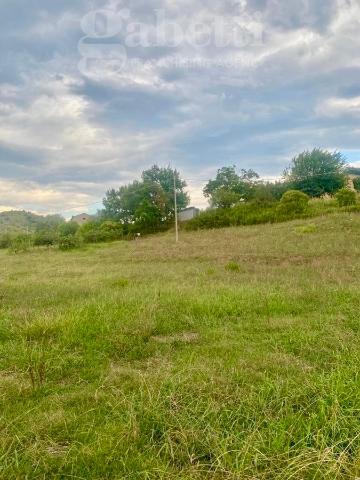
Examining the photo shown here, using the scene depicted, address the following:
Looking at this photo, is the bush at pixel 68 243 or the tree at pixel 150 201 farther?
the tree at pixel 150 201

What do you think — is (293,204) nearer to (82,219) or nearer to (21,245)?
(21,245)

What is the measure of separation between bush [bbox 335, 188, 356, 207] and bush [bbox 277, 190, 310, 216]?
250 centimetres

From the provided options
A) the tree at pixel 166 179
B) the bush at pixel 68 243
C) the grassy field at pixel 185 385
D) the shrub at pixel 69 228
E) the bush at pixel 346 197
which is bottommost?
the grassy field at pixel 185 385

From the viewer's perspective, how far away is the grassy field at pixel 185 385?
242 centimetres

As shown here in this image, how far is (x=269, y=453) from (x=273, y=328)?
313cm

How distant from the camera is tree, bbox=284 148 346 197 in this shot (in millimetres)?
41938

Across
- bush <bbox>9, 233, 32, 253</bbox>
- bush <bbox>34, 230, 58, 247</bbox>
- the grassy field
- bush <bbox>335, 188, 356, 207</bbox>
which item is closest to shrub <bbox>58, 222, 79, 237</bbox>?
bush <bbox>34, 230, 58, 247</bbox>

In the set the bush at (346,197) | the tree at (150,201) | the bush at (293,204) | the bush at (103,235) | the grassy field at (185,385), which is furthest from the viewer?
the tree at (150,201)

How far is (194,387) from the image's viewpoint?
3312mm

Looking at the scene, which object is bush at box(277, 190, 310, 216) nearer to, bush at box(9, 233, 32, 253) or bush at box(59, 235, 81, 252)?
bush at box(59, 235, 81, 252)

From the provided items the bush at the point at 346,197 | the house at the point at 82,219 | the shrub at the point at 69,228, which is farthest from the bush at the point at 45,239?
the bush at the point at 346,197

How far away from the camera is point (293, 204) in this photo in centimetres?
2769

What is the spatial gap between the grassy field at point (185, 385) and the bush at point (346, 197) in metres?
20.8

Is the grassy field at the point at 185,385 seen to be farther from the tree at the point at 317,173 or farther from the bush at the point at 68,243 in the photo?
the tree at the point at 317,173
